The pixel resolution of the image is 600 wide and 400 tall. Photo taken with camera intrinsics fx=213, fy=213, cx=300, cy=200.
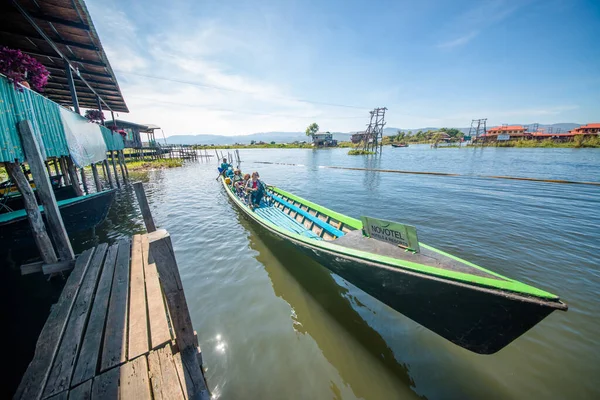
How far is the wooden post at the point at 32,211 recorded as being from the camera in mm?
4754

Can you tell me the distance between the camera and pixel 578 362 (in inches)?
140

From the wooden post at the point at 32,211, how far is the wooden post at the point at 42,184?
208 mm

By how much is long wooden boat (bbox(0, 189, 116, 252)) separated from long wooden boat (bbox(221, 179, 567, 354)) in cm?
841

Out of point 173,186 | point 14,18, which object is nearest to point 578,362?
point 14,18

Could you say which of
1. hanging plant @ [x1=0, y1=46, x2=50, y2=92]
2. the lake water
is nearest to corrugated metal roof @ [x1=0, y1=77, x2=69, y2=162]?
hanging plant @ [x1=0, y1=46, x2=50, y2=92]

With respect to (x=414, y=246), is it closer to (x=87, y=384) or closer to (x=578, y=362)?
(x=578, y=362)

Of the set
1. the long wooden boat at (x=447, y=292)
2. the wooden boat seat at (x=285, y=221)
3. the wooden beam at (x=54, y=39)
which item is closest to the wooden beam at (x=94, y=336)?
the long wooden boat at (x=447, y=292)

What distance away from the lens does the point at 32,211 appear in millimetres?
4953

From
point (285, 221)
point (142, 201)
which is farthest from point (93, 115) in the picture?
point (285, 221)

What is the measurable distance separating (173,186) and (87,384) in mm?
19416

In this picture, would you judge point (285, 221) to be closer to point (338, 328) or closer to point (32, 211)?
point (338, 328)

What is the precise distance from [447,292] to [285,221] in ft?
19.1

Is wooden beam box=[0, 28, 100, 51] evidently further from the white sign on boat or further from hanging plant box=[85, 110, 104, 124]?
the white sign on boat

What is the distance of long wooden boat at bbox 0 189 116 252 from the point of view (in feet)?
19.5
